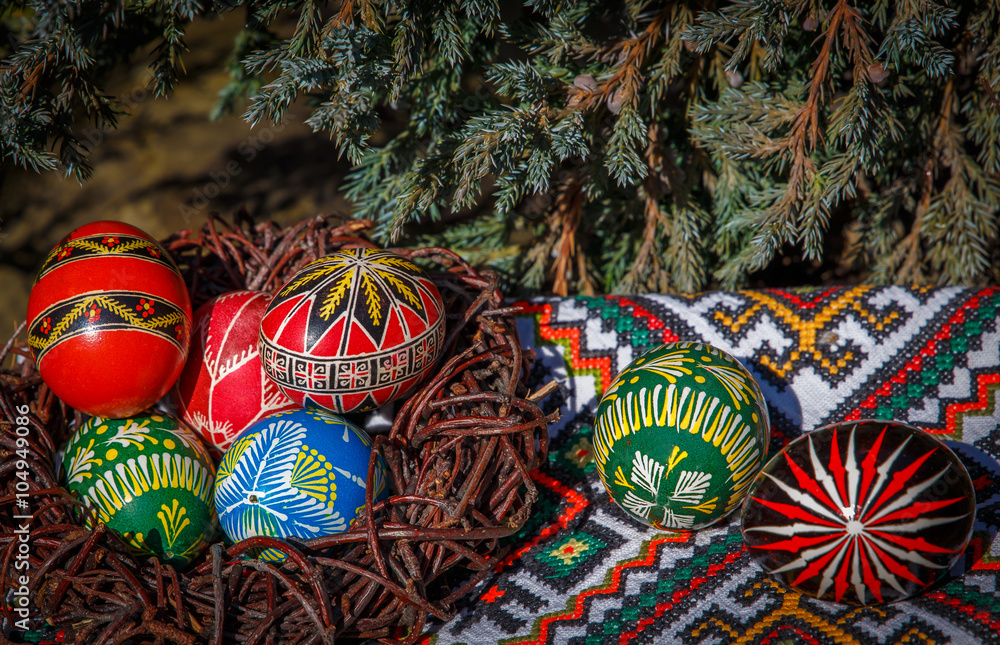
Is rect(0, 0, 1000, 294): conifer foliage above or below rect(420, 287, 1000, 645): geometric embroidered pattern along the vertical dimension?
above

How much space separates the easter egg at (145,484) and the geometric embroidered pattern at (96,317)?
0.26 m

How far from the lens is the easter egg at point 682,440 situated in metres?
1.51

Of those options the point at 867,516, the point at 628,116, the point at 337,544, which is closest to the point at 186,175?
the point at 628,116

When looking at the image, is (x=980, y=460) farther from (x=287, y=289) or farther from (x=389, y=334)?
(x=287, y=289)

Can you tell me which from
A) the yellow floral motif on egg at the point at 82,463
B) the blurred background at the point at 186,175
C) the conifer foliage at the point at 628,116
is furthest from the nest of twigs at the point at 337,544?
the blurred background at the point at 186,175

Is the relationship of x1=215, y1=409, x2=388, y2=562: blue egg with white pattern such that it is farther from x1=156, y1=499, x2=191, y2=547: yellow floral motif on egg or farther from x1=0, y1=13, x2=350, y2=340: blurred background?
x1=0, y1=13, x2=350, y2=340: blurred background

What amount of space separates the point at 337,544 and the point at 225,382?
2.00ft

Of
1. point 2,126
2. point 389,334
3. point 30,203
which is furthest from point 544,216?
point 30,203

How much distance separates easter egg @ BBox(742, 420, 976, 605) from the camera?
1336 mm

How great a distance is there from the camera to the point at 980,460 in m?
1.75

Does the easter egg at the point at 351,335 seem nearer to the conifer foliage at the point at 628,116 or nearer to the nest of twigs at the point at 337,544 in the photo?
the nest of twigs at the point at 337,544

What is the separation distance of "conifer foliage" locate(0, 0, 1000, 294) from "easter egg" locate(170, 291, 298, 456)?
1.77 feet

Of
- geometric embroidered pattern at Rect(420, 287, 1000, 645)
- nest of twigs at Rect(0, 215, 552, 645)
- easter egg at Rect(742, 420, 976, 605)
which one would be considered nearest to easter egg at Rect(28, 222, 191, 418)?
nest of twigs at Rect(0, 215, 552, 645)

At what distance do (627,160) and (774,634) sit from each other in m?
1.30
